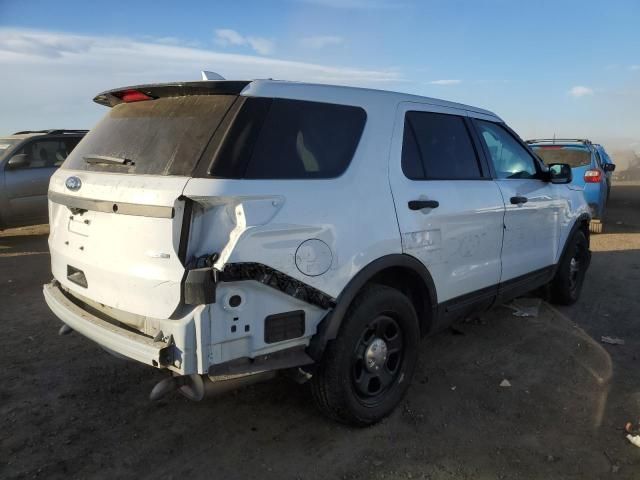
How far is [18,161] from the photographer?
8.55 metres

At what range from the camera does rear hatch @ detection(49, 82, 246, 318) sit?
2.43m

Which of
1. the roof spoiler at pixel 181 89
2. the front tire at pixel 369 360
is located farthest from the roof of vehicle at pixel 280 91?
the front tire at pixel 369 360

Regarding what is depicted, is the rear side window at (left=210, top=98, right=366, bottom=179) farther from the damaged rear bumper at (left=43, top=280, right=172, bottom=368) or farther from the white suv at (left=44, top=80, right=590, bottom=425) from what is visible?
the damaged rear bumper at (left=43, top=280, right=172, bottom=368)

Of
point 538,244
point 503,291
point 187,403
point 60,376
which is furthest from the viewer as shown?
point 538,244

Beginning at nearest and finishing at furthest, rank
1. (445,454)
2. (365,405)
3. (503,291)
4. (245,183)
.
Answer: (245,183) → (445,454) → (365,405) → (503,291)

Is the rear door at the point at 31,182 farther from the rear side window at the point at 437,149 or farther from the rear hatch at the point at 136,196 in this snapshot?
the rear side window at the point at 437,149

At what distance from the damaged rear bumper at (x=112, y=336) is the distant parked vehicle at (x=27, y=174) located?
20.5ft

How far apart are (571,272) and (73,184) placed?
476cm

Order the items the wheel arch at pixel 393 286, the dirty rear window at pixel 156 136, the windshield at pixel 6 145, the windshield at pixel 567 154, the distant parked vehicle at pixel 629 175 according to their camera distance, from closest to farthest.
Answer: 1. the dirty rear window at pixel 156 136
2. the wheel arch at pixel 393 286
3. the windshield at pixel 6 145
4. the windshield at pixel 567 154
5. the distant parked vehicle at pixel 629 175

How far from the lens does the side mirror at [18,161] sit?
851 cm

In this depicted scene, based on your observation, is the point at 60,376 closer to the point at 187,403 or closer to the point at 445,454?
the point at 187,403

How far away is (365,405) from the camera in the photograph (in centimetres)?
306

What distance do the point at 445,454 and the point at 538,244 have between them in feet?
7.90

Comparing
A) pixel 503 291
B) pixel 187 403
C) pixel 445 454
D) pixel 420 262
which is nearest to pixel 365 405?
pixel 445 454
